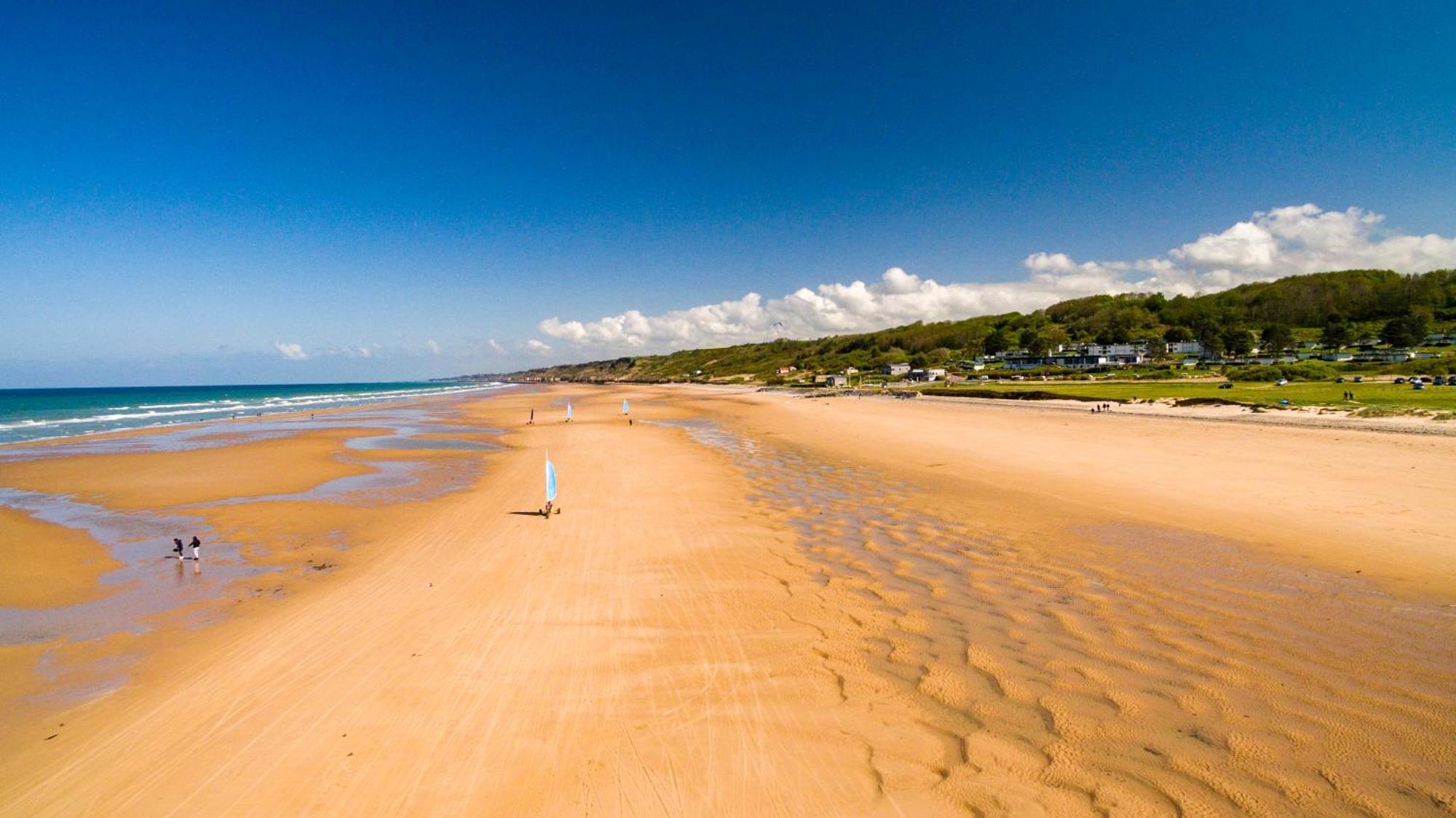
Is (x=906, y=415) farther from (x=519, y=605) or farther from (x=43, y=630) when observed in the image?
(x=43, y=630)

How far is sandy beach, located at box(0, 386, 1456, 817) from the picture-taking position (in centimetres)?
428

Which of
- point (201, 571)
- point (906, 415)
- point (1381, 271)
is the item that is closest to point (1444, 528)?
point (201, 571)

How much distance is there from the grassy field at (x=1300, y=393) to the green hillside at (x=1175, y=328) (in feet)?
44.7

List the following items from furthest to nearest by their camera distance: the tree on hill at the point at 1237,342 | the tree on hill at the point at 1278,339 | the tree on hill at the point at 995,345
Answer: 1. the tree on hill at the point at 995,345
2. the tree on hill at the point at 1237,342
3. the tree on hill at the point at 1278,339

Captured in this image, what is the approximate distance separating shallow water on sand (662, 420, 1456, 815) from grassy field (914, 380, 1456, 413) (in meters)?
27.2

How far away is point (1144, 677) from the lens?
18.1 feet

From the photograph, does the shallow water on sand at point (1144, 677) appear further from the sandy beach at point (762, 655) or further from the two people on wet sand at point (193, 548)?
the two people on wet sand at point (193, 548)

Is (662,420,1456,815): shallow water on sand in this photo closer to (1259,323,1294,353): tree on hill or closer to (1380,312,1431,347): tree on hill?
(1380,312,1431,347): tree on hill

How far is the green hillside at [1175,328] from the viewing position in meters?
86.3

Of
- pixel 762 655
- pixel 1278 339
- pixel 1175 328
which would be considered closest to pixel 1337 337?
pixel 1278 339

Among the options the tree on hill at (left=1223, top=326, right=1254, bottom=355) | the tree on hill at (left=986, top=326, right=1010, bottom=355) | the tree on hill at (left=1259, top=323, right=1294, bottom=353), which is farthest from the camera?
the tree on hill at (left=986, top=326, right=1010, bottom=355)

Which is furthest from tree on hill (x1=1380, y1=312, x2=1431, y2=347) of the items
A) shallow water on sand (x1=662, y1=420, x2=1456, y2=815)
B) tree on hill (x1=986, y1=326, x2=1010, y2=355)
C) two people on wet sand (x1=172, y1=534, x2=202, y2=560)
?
two people on wet sand (x1=172, y1=534, x2=202, y2=560)

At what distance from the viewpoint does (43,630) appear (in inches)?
300

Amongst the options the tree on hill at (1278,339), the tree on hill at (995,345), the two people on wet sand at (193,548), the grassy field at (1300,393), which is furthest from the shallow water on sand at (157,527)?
the tree on hill at (995,345)
